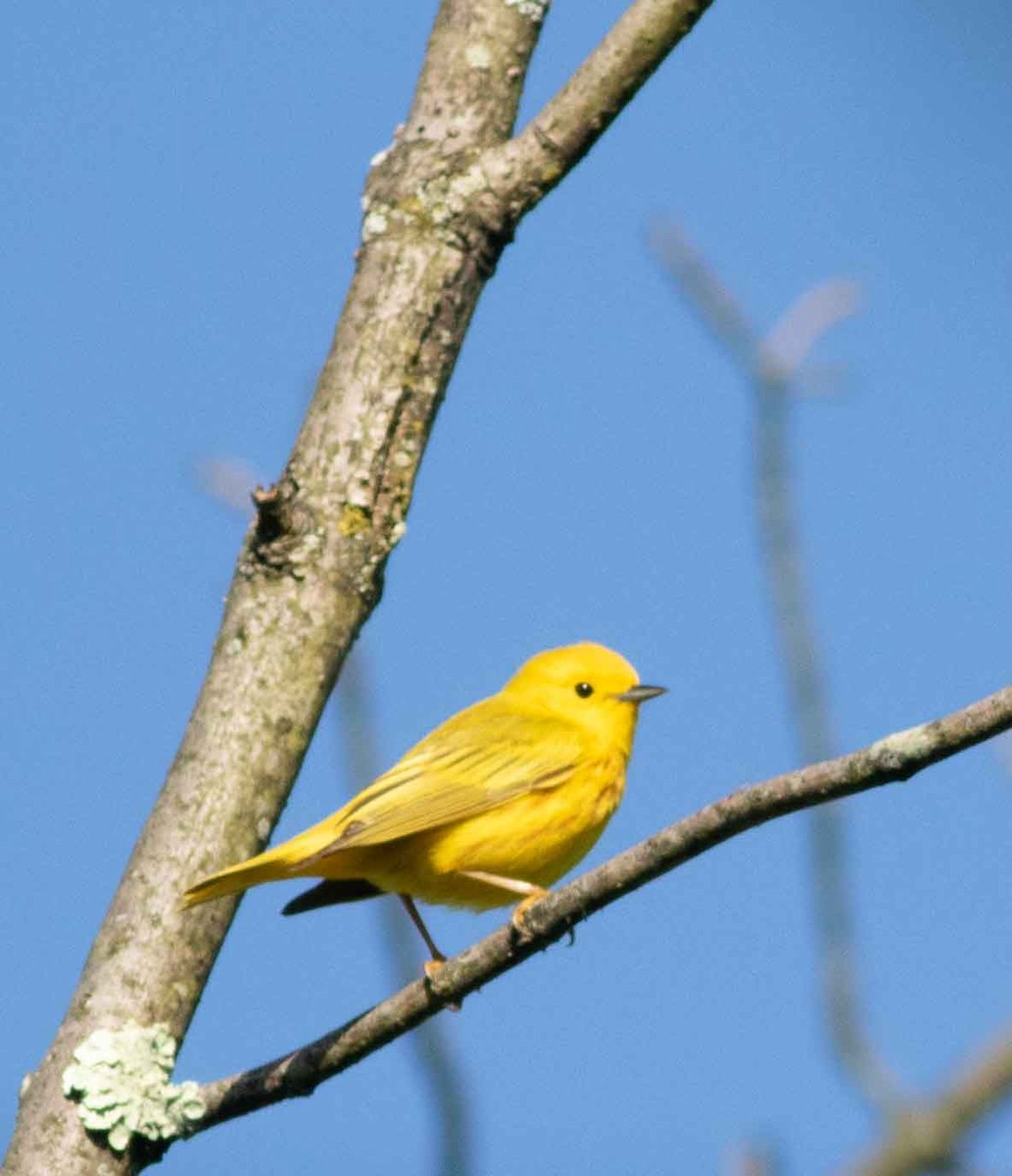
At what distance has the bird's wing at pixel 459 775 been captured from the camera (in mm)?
4309

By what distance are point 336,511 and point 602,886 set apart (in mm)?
1110

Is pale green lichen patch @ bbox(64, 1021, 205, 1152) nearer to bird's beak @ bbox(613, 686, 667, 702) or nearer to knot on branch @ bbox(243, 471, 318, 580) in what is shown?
knot on branch @ bbox(243, 471, 318, 580)

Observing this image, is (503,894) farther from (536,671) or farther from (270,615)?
(270,615)

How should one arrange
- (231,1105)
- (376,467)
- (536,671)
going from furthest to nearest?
(536,671)
(376,467)
(231,1105)

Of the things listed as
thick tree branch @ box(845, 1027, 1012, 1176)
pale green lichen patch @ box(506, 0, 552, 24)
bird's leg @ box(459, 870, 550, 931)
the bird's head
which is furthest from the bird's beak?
thick tree branch @ box(845, 1027, 1012, 1176)

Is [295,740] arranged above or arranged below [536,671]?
below

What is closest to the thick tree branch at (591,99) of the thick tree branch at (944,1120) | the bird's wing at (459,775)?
the bird's wing at (459,775)

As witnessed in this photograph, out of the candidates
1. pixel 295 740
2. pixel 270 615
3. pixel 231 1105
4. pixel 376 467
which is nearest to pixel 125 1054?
pixel 231 1105

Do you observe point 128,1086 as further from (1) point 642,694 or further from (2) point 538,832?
(1) point 642,694

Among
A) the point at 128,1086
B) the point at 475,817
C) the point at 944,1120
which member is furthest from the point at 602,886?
the point at 475,817

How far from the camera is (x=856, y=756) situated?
8.25ft

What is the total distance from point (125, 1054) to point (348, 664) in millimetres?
1606

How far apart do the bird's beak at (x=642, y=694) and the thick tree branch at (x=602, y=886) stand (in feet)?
7.21

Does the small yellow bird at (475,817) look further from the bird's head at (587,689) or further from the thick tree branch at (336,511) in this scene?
the thick tree branch at (336,511)
